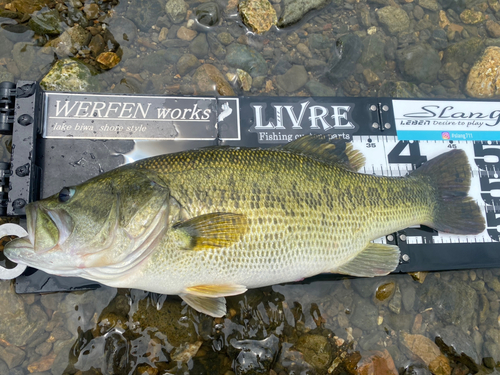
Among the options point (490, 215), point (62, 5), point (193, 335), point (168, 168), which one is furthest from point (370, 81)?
point (62, 5)

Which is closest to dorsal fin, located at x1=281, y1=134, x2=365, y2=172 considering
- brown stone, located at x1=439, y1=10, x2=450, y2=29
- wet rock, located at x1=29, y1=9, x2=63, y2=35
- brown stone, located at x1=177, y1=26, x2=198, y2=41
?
brown stone, located at x1=177, y1=26, x2=198, y2=41

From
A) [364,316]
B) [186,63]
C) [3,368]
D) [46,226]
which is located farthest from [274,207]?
[3,368]

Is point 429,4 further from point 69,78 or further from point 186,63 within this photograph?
point 69,78

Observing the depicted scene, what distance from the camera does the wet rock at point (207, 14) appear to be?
332cm

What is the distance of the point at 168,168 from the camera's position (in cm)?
217

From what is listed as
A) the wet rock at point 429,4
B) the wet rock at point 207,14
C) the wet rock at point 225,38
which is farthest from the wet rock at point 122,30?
the wet rock at point 429,4

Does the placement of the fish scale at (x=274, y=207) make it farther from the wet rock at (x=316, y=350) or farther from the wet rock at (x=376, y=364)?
the wet rock at (x=376, y=364)

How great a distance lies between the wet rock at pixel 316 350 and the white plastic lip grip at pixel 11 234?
7.61ft

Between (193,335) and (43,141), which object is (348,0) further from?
(193,335)

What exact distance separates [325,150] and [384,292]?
1460 mm

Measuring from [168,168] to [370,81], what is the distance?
2.43m

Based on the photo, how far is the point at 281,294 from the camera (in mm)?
2852

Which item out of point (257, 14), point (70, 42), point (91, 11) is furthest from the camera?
point (257, 14)

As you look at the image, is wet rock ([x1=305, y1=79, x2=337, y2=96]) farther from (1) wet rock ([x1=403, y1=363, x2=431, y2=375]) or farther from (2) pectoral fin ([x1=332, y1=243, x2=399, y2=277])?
(1) wet rock ([x1=403, y1=363, x2=431, y2=375])
